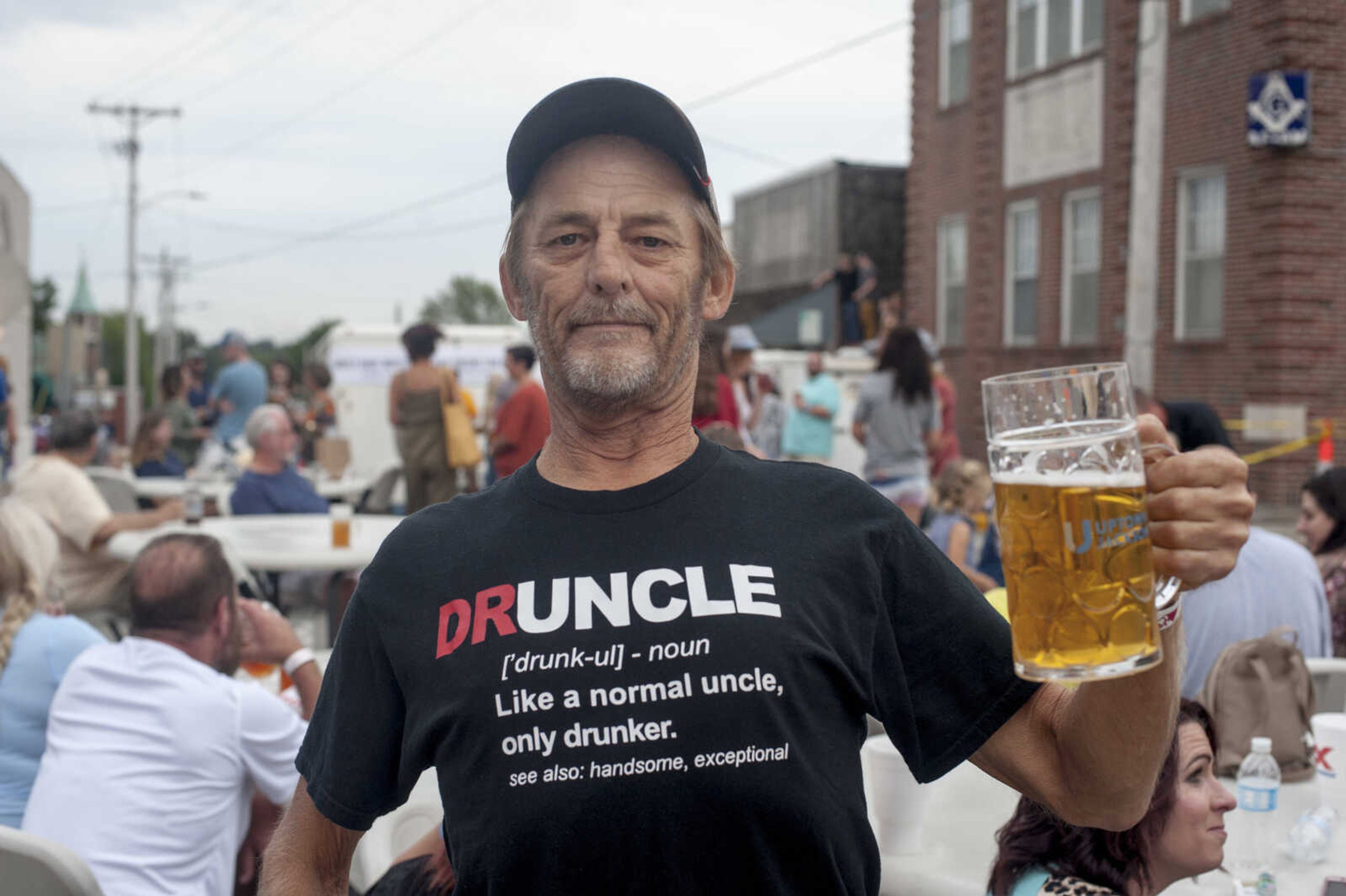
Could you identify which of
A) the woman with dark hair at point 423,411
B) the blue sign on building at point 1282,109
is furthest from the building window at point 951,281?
the woman with dark hair at point 423,411

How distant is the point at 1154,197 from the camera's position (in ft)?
31.5

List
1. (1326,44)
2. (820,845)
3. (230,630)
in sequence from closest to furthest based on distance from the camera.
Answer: (820,845), (230,630), (1326,44)

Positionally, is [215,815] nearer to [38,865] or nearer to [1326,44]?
[38,865]

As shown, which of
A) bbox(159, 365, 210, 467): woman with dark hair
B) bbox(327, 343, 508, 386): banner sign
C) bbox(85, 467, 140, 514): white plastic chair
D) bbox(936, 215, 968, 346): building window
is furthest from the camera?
bbox(936, 215, 968, 346): building window

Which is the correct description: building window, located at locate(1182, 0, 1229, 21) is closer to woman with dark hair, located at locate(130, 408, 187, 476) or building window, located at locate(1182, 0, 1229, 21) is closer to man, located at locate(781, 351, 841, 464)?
man, located at locate(781, 351, 841, 464)

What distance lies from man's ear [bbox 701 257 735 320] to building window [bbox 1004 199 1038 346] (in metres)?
17.4

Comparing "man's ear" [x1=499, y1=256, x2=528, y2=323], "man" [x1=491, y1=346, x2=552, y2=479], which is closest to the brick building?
"man" [x1=491, y1=346, x2=552, y2=479]

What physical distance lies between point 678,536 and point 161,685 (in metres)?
1.98

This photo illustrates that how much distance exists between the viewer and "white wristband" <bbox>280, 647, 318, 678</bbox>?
3.52 metres

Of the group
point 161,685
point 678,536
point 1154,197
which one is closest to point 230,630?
point 161,685

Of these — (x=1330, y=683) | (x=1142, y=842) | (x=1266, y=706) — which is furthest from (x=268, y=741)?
(x=1330, y=683)

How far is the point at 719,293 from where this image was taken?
184 cm

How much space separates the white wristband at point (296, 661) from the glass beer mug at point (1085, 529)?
267cm

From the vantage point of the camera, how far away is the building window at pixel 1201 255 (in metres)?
15.2
